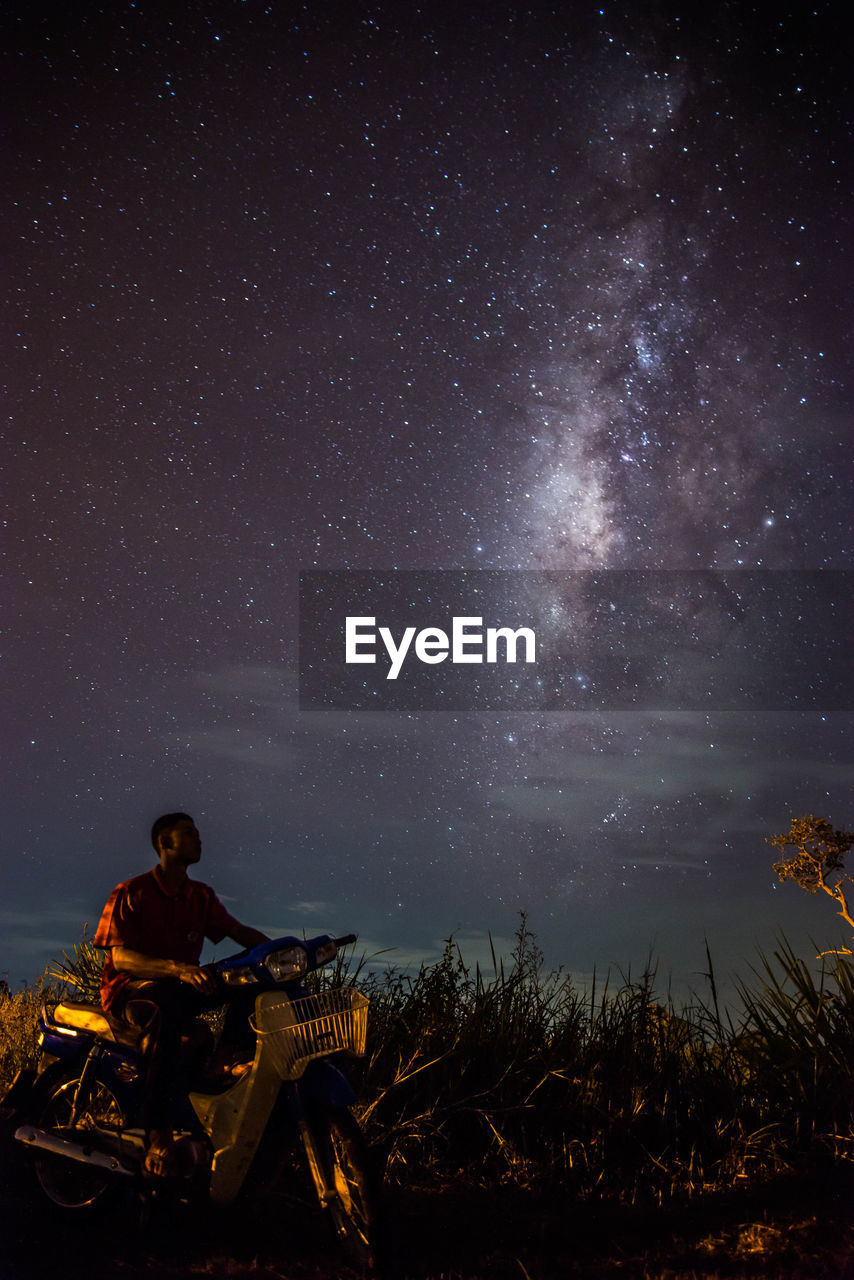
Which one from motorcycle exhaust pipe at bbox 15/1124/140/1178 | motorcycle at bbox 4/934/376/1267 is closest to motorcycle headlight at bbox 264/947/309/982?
motorcycle at bbox 4/934/376/1267

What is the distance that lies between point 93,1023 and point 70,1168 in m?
0.83

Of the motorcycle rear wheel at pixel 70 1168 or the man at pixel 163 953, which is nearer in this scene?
the man at pixel 163 953

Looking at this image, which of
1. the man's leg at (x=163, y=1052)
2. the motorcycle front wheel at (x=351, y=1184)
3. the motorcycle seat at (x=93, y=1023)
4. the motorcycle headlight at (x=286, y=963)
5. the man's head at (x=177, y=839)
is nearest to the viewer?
the motorcycle front wheel at (x=351, y=1184)

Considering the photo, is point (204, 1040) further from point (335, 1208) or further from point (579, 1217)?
point (579, 1217)

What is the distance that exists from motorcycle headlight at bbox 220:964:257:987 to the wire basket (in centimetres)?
19

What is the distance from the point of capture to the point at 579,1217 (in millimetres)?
5281

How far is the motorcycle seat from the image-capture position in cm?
480

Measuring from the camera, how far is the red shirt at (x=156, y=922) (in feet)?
15.8

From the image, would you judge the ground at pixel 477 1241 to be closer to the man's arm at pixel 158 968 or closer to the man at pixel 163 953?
the man at pixel 163 953

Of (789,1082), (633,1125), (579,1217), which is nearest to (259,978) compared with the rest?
(579,1217)

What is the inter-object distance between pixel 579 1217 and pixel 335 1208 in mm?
1826

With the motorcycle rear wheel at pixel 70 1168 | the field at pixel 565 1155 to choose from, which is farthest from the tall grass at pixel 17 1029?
the motorcycle rear wheel at pixel 70 1168

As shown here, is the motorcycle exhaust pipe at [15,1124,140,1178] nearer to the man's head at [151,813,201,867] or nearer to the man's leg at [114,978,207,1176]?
the man's leg at [114,978,207,1176]

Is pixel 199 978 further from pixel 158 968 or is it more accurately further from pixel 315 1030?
pixel 315 1030
